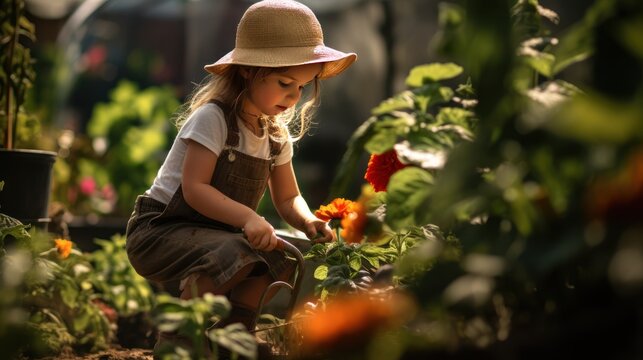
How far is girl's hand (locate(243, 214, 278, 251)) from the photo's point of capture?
2240 millimetres

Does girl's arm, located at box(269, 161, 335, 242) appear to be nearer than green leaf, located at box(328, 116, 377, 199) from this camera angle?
No

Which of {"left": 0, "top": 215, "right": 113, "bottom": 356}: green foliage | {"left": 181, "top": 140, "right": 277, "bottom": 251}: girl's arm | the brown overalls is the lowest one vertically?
{"left": 0, "top": 215, "right": 113, "bottom": 356}: green foliage

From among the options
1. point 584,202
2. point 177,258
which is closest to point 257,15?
point 177,258

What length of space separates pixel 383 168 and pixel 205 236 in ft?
1.73

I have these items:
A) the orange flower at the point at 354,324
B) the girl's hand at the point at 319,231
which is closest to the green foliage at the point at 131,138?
the girl's hand at the point at 319,231

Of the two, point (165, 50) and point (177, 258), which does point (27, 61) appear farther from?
point (165, 50)

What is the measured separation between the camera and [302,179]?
694 centimetres

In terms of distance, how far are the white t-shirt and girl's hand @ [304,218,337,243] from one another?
24 cm

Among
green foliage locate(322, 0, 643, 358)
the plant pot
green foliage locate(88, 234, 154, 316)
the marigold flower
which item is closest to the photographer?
green foliage locate(322, 0, 643, 358)

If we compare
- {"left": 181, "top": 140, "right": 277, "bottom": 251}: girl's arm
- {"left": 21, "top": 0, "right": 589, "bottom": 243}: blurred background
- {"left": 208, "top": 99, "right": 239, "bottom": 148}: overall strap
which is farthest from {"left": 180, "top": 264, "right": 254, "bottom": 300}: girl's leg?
{"left": 21, "top": 0, "right": 589, "bottom": 243}: blurred background

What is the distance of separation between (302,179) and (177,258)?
4470 mm

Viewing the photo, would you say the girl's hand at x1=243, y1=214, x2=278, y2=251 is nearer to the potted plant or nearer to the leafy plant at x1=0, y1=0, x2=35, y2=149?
the potted plant

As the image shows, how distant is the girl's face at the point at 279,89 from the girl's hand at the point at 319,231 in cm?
32

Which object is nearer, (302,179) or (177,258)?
(177,258)
